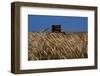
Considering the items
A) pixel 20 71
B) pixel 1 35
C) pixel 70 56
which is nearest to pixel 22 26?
pixel 1 35

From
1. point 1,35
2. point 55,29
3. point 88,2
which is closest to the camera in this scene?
point 1,35

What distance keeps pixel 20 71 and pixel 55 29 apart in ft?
1.18

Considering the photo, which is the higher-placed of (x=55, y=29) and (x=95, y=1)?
(x=95, y=1)

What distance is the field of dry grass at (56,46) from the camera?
156cm

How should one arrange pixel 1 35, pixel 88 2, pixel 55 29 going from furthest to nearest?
1. pixel 88 2
2. pixel 55 29
3. pixel 1 35

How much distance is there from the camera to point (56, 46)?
163 cm

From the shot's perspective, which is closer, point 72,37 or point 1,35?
point 1,35

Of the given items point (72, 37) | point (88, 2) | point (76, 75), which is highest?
point (88, 2)

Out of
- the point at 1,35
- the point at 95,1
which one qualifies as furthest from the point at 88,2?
the point at 1,35

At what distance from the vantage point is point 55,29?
64.1 inches

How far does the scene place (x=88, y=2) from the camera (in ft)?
5.73

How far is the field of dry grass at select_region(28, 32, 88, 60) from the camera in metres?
1.56

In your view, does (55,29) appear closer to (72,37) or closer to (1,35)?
(72,37)

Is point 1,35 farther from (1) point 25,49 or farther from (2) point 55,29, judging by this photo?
(2) point 55,29
